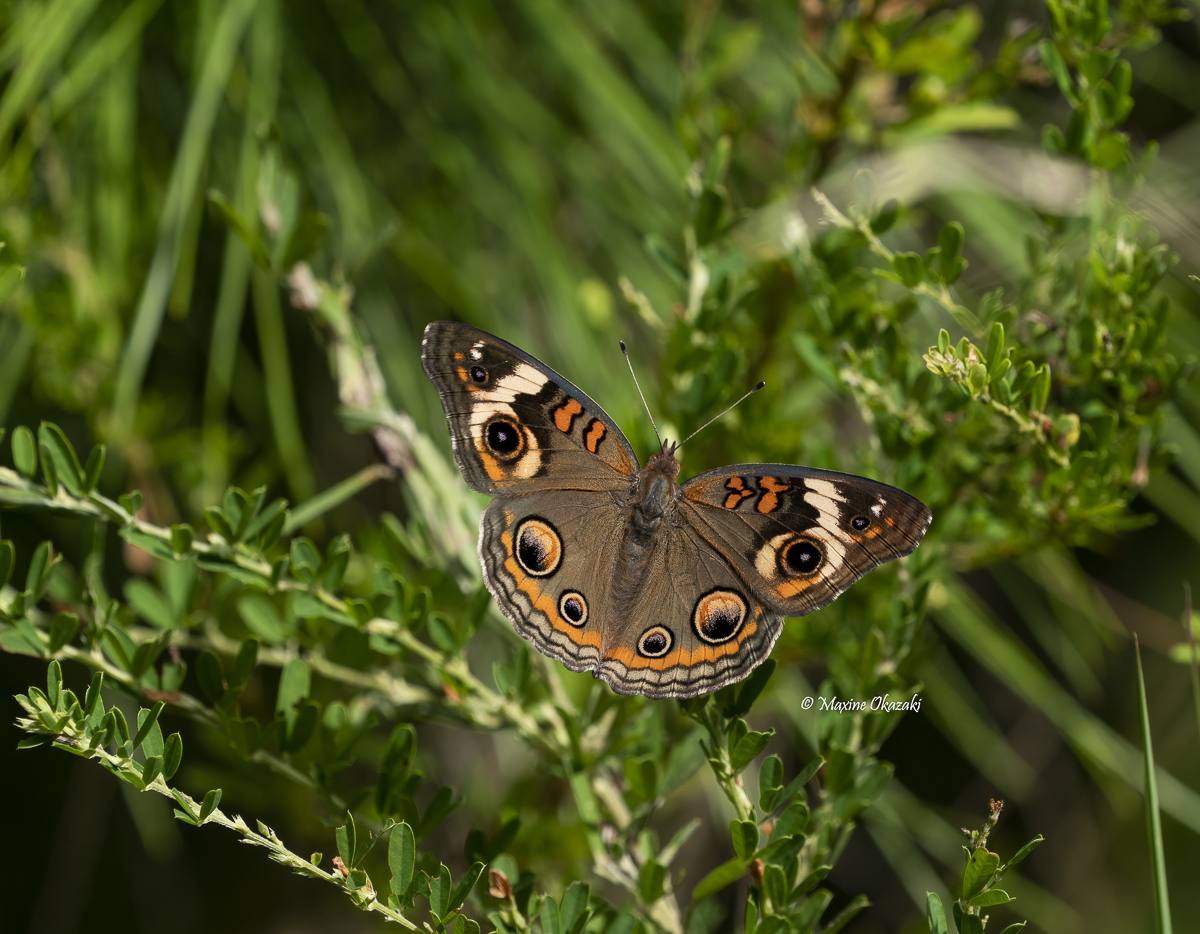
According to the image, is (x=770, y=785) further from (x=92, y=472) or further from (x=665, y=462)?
(x=92, y=472)

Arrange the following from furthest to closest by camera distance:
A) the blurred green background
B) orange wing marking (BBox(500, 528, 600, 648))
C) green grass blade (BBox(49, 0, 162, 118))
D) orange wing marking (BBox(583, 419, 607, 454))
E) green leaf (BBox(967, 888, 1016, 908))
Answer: green grass blade (BBox(49, 0, 162, 118)), the blurred green background, orange wing marking (BBox(583, 419, 607, 454)), orange wing marking (BBox(500, 528, 600, 648)), green leaf (BBox(967, 888, 1016, 908))

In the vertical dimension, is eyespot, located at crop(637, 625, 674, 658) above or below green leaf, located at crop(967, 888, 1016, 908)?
above

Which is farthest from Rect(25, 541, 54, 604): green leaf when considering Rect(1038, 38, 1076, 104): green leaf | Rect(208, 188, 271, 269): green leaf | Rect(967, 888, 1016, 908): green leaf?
Rect(1038, 38, 1076, 104): green leaf

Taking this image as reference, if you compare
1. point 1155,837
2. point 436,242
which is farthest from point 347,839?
point 436,242

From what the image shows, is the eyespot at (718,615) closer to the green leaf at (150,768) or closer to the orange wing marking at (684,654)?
the orange wing marking at (684,654)

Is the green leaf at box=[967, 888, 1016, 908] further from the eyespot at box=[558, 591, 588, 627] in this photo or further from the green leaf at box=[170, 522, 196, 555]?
the green leaf at box=[170, 522, 196, 555]

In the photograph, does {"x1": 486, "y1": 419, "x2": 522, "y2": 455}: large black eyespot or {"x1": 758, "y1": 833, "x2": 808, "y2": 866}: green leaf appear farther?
{"x1": 486, "y1": 419, "x2": 522, "y2": 455}: large black eyespot
